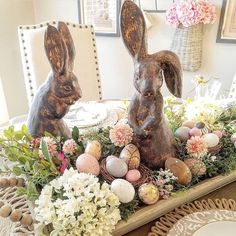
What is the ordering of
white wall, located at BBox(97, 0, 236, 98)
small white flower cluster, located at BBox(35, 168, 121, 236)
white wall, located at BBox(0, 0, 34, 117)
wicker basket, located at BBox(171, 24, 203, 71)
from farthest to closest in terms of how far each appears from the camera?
white wall, located at BBox(0, 0, 34, 117) → white wall, located at BBox(97, 0, 236, 98) → wicker basket, located at BBox(171, 24, 203, 71) → small white flower cluster, located at BBox(35, 168, 121, 236)

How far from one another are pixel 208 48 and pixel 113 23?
28.6 inches

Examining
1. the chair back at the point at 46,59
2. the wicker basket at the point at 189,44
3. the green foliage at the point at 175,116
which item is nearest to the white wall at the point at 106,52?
the wicker basket at the point at 189,44

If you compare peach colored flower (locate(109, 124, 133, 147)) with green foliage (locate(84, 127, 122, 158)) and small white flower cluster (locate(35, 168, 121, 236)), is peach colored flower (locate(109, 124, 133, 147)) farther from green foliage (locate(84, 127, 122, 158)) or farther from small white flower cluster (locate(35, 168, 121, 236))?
small white flower cluster (locate(35, 168, 121, 236))

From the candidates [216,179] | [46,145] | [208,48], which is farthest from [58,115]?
[208,48]

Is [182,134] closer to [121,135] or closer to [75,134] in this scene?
[121,135]

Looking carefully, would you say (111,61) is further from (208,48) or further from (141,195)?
(141,195)

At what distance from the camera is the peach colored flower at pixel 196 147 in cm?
75

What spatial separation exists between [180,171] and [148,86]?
228 millimetres

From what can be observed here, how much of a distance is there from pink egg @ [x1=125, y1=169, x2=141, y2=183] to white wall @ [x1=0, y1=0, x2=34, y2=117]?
5.81 ft

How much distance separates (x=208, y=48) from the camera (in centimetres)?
195

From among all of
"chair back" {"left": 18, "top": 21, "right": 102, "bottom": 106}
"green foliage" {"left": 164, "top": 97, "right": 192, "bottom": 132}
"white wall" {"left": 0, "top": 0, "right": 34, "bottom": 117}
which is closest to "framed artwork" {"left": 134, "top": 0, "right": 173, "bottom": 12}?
"chair back" {"left": 18, "top": 21, "right": 102, "bottom": 106}

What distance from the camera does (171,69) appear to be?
660 mm

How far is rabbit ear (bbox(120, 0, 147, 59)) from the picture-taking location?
0.65 m

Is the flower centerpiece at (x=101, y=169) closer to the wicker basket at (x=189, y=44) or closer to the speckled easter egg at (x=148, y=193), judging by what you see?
the speckled easter egg at (x=148, y=193)
